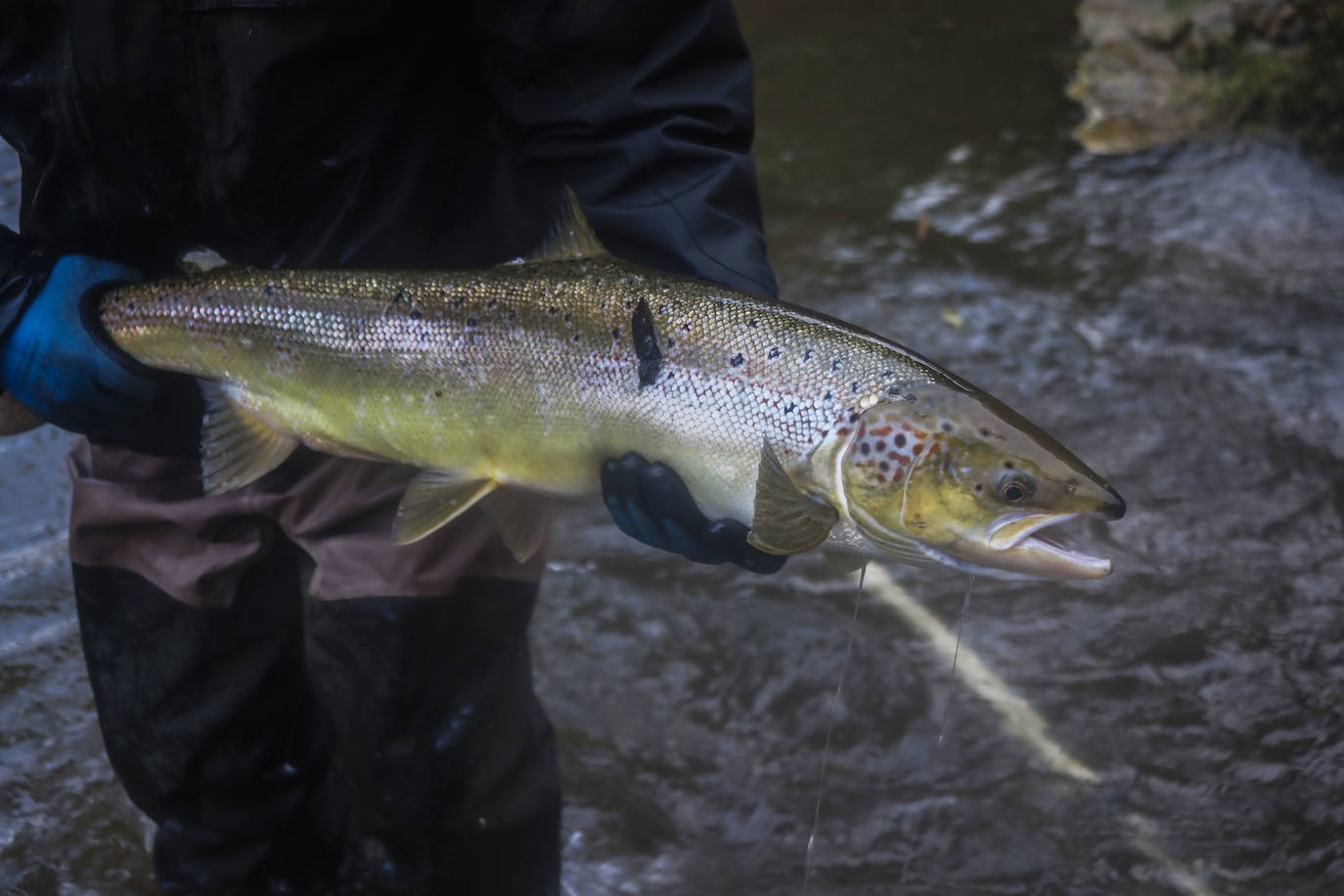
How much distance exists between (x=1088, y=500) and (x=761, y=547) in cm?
49

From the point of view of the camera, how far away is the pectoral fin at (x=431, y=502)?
225 cm

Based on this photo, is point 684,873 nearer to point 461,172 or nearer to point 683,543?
point 683,543

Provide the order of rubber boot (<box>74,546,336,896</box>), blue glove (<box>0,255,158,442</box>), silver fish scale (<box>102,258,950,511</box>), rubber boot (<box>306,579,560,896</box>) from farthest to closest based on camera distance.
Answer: rubber boot (<box>74,546,336,896</box>)
rubber boot (<box>306,579,560,896</box>)
blue glove (<box>0,255,158,442</box>)
silver fish scale (<box>102,258,950,511</box>)

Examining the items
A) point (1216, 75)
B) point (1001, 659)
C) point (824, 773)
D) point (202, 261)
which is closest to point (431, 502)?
point (202, 261)

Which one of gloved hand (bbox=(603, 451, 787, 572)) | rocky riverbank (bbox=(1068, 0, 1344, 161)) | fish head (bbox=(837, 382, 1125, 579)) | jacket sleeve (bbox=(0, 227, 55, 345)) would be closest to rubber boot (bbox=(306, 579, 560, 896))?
gloved hand (bbox=(603, 451, 787, 572))

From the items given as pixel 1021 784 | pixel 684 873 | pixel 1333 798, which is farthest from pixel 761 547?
pixel 1333 798

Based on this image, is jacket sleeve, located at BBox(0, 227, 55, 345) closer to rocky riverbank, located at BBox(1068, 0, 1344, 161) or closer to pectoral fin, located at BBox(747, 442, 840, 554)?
pectoral fin, located at BBox(747, 442, 840, 554)

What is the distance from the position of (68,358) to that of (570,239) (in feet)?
2.96

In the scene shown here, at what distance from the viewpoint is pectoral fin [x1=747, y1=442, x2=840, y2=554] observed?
1.99 m

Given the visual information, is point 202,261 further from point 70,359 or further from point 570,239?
point 570,239

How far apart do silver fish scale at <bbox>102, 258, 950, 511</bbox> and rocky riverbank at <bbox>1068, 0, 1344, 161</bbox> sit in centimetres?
472

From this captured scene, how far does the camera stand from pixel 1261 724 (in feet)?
10.4

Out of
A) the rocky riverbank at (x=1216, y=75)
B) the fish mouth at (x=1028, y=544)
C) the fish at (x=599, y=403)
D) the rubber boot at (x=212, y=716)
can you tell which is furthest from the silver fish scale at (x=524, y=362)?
the rocky riverbank at (x=1216, y=75)

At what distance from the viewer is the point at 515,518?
2.33 meters
